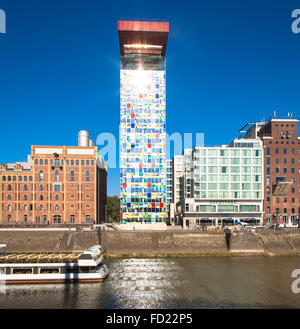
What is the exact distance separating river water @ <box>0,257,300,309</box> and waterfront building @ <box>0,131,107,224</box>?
123 feet

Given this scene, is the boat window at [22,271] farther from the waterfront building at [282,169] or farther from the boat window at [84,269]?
the waterfront building at [282,169]

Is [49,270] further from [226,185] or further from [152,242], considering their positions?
[226,185]

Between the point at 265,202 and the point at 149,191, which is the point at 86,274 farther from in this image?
the point at 265,202

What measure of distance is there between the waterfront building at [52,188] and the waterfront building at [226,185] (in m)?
33.4

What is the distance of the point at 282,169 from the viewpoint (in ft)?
301

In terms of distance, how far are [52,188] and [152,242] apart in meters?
38.3

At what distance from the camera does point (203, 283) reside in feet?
133

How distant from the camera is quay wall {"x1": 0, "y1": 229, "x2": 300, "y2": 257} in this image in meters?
64.5

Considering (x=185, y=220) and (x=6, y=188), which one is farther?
(x=185, y=220)

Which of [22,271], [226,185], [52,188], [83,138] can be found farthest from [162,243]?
[83,138]

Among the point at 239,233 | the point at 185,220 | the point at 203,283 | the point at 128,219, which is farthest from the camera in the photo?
the point at 185,220

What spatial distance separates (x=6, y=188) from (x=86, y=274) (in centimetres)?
5417

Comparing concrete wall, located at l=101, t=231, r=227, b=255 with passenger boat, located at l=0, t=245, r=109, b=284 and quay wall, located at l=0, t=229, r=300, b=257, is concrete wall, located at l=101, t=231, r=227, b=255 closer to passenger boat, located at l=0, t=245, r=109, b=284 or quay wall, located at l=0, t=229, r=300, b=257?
quay wall, located at l=0, t=229, r=300, b=257

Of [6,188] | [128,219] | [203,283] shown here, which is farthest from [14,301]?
[6,188]
